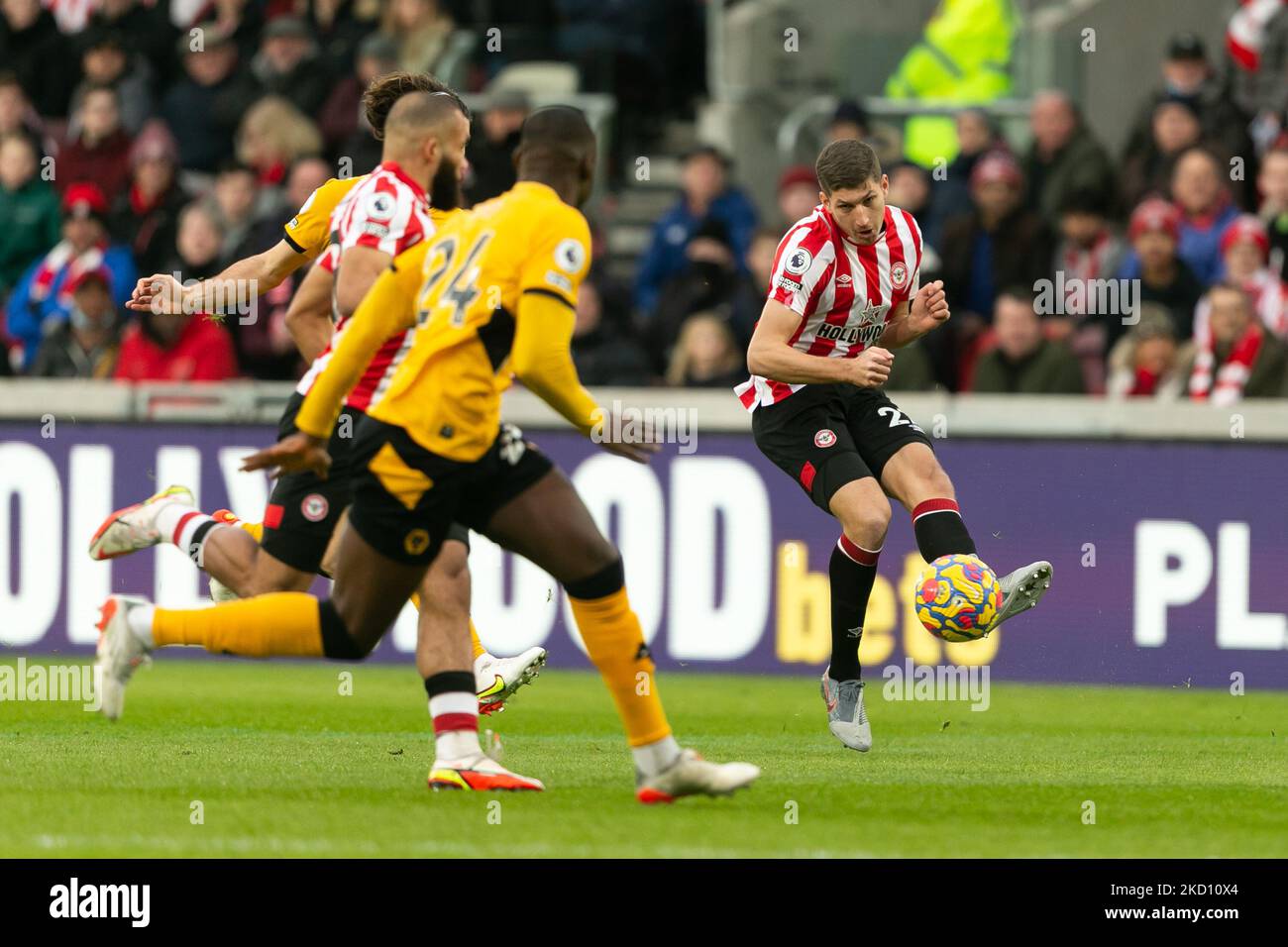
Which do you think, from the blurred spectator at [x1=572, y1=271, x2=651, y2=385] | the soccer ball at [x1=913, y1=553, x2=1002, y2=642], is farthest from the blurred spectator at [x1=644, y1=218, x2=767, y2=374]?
the soccer ball at [x1=913, y1=553, x2=1002, y2=642]

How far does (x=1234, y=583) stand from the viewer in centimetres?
1392

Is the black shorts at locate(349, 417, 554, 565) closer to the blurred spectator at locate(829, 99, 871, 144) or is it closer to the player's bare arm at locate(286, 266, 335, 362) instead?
the player's bare arm at locate(286, 266, 335, 362)

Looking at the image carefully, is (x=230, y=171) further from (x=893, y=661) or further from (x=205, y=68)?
(x=893, y=661)

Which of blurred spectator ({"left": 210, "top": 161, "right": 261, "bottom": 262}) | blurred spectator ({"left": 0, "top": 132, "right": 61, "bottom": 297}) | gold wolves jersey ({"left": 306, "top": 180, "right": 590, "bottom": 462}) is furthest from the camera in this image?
blurred spectator ({"left": 0, "top": 132, "right": 61, "bottom": 297})

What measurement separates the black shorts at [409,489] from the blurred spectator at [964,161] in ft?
30.8

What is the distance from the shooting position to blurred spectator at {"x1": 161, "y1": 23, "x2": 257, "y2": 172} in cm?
1892

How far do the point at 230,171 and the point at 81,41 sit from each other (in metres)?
2.79

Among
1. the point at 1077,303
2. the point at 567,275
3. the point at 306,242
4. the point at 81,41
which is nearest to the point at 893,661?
the point at 1077,303

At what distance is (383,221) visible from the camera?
8484 mm

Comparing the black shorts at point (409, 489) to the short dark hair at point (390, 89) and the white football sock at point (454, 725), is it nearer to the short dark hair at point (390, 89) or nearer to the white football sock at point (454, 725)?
the white football sock at point (454, 725)

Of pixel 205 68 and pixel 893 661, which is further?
pixel 205 68

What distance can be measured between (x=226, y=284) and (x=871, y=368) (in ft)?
8.35

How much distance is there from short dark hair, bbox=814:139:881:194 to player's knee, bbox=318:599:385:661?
10.6 feet

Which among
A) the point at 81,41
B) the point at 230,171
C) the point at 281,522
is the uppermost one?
the point at 81,41
